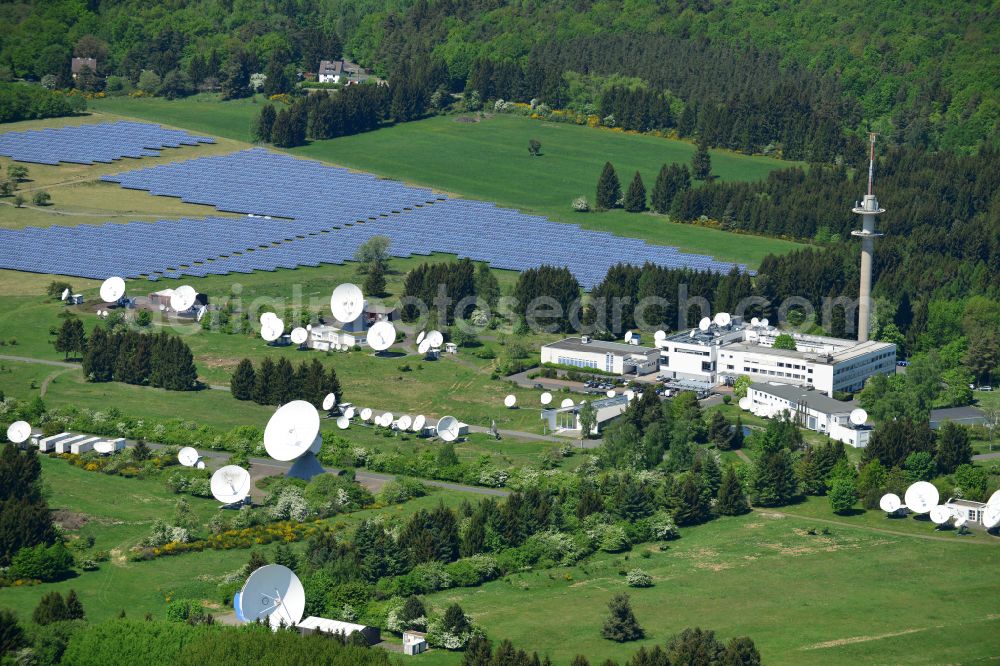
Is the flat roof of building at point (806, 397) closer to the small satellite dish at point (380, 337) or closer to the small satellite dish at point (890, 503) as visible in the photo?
the small satellite dish at point (890, 503)

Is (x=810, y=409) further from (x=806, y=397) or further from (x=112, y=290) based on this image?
(x=112, y=290)

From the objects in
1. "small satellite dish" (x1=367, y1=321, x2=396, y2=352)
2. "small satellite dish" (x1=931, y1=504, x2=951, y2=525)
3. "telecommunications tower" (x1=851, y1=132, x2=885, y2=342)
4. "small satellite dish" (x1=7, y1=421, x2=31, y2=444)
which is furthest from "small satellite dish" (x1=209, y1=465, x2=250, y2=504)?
"telecommunications tower" (x1=851, y1=132, x2=885, y2=342)

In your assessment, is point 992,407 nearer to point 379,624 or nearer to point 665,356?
point 665,356

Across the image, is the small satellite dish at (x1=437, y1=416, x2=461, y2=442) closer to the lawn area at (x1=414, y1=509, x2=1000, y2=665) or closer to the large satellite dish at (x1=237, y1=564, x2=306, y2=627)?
the lawn area at (x1=414, y1=509, x2=1000, y2=665)

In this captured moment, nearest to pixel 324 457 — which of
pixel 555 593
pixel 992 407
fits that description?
pixel 555 593

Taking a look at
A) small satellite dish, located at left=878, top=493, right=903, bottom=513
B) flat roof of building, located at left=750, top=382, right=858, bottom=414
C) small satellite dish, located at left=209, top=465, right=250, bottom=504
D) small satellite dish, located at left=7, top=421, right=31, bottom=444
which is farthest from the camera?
flat roof of building, located at left=750, top=382, right=858, bottom=414

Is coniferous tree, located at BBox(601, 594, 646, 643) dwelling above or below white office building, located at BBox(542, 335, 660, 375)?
below

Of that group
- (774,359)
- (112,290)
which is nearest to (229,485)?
(774,359)
